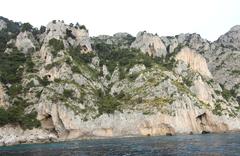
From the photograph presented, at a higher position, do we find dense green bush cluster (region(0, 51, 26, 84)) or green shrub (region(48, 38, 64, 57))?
green shrub (region(48, 38, 64, 57))

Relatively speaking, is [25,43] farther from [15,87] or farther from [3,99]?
[3,99]

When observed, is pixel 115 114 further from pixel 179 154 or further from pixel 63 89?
pixel 179 154

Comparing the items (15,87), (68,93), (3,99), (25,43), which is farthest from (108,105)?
(25,43)

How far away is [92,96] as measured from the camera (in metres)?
162

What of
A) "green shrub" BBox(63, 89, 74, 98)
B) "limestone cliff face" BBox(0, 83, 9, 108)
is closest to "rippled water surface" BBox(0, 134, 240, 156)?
"limestone cliff face" BBox(0, 83, 9, 108)

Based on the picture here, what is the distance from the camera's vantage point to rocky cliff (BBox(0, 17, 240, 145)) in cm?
14850

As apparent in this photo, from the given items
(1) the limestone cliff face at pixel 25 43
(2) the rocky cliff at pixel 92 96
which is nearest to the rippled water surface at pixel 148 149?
(2) the rocky cliff at pixel 92 96

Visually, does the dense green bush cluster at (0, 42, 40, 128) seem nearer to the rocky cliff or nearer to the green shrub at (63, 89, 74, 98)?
the rocky cliff

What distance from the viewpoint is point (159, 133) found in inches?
6019

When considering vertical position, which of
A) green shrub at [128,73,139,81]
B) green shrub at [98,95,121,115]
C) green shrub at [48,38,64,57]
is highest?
green shrub at [48,38,64,57]

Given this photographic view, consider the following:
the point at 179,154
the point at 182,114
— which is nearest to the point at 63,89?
the point at 182,114

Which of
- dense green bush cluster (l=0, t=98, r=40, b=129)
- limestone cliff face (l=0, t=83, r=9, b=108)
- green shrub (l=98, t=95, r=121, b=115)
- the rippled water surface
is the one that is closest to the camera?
the rippled water surface

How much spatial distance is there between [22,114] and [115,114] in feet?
120

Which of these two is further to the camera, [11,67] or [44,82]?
[11,67]
